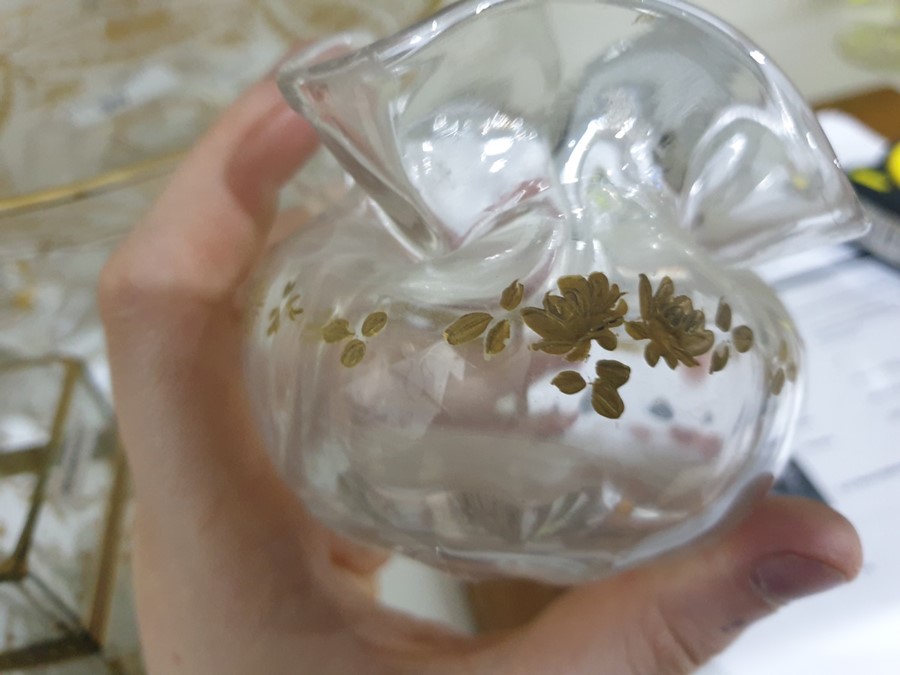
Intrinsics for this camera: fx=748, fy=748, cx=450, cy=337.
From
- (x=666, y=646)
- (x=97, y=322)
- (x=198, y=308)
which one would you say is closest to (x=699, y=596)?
(x=666, y=646)

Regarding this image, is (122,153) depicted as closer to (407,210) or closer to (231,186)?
(231,186)

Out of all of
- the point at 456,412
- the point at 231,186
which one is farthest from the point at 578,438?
the point at 231,186

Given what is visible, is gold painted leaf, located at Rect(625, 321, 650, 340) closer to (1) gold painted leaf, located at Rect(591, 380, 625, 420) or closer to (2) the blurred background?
(1) gold painted leaf, located at Rect(591, 380, 625, 420)

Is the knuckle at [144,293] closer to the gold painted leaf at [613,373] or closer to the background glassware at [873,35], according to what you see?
the gold painted leaf at [613,373]

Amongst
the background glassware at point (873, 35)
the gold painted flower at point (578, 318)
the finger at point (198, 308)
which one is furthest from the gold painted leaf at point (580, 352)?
the background glassware at point (873, 35)

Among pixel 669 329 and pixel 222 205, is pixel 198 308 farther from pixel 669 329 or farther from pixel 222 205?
pixel 669 329
